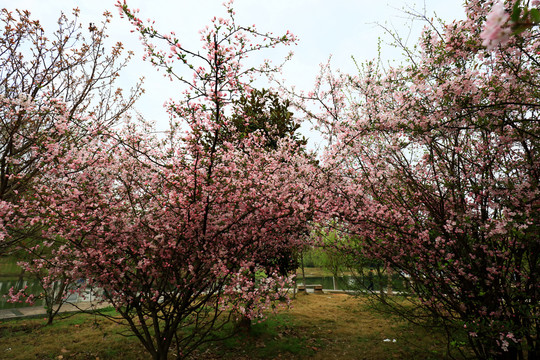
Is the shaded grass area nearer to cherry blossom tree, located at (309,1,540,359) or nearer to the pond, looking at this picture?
the pond

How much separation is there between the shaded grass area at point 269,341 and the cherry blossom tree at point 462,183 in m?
2.20

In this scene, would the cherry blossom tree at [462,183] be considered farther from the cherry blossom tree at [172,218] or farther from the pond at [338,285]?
the cherry blossom tree at [172,218]

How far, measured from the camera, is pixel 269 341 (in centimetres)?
858

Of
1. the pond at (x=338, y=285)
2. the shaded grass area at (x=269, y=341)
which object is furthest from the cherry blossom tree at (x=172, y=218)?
the shaded grass area at (x=269, y=341)

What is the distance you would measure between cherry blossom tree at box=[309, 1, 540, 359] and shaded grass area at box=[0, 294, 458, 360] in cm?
220

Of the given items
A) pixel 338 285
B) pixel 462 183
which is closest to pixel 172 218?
pixel 462 183

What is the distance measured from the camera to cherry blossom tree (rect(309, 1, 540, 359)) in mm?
3766

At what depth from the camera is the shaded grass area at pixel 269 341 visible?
24.5 ft

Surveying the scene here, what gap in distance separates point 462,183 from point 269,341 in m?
7.08

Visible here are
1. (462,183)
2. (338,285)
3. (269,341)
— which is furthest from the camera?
(338,285)

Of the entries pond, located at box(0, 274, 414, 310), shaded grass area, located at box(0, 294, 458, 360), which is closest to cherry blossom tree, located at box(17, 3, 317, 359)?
pond, located at box(0, 274, 414, 310)

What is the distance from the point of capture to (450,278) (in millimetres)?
4648

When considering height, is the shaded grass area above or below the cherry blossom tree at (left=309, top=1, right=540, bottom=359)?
below

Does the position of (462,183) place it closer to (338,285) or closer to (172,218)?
(172,218)
